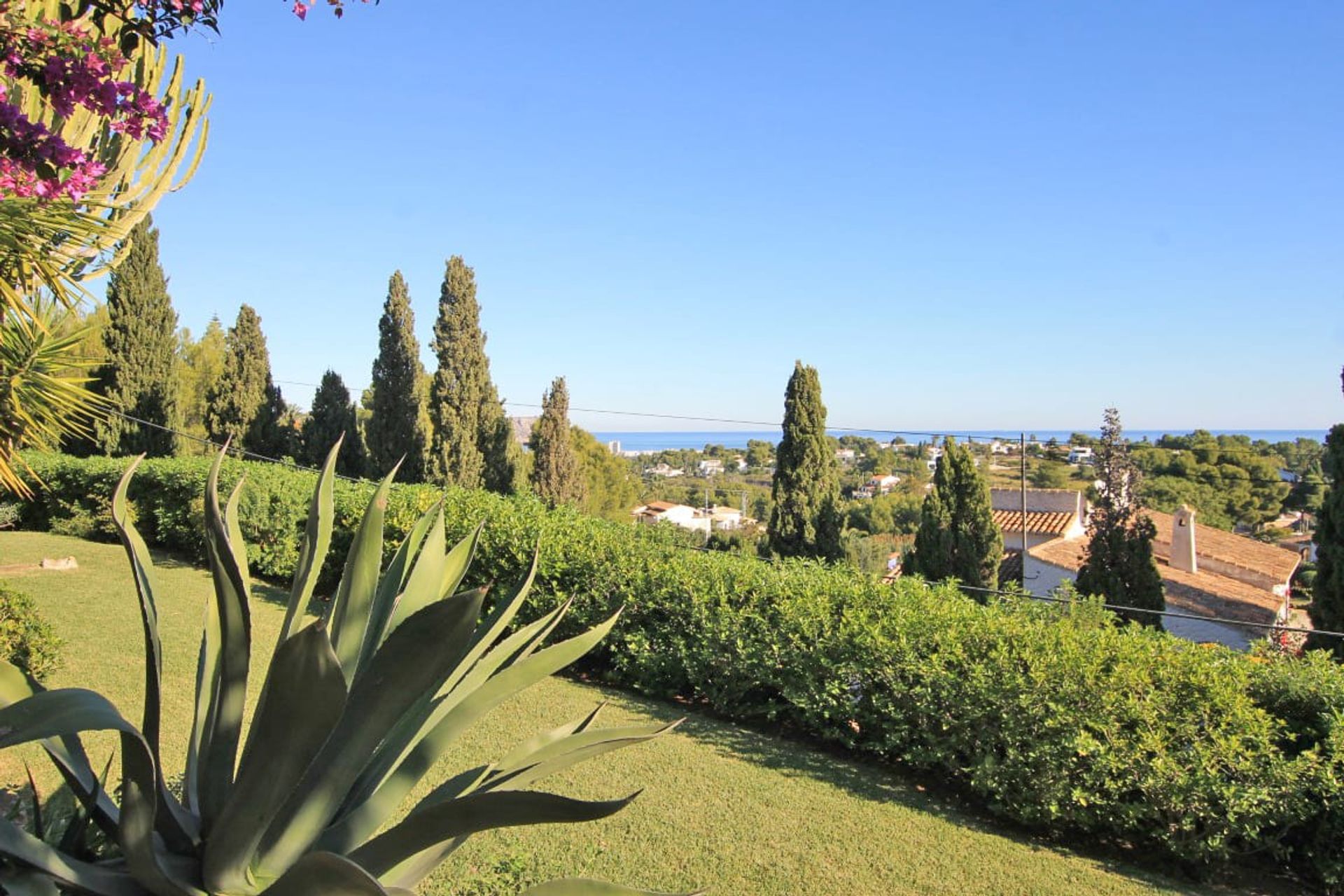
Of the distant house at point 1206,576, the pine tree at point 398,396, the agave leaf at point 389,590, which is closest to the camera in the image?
the agave leaf at point 389,590

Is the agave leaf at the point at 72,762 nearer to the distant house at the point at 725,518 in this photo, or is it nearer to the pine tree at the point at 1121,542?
the pine tree at the point at 1121,542

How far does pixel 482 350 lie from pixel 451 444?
7.48ft

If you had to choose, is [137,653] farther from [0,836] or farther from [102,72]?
[0,836]

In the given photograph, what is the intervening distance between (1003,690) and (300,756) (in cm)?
487

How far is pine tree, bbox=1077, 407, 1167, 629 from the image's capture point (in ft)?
39.3

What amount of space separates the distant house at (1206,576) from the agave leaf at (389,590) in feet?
42.9

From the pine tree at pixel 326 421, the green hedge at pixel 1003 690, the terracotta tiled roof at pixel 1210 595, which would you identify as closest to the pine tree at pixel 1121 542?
the terracotta tiled roof at pixel 1210 595

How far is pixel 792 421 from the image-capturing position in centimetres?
1584

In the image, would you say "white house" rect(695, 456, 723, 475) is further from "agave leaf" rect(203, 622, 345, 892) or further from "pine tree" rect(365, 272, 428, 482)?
"agave leaf" rect(203, 622, 345, 892)


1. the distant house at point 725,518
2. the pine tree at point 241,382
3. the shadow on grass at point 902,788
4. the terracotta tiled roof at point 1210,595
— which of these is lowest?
the distant house at point 725,518

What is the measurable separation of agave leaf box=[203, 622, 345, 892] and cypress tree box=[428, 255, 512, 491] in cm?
1580

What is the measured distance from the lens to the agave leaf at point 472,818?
1.36 m

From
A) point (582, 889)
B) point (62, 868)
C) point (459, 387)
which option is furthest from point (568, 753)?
point (459, 387)

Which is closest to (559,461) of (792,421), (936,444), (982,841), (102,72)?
(792,421)
